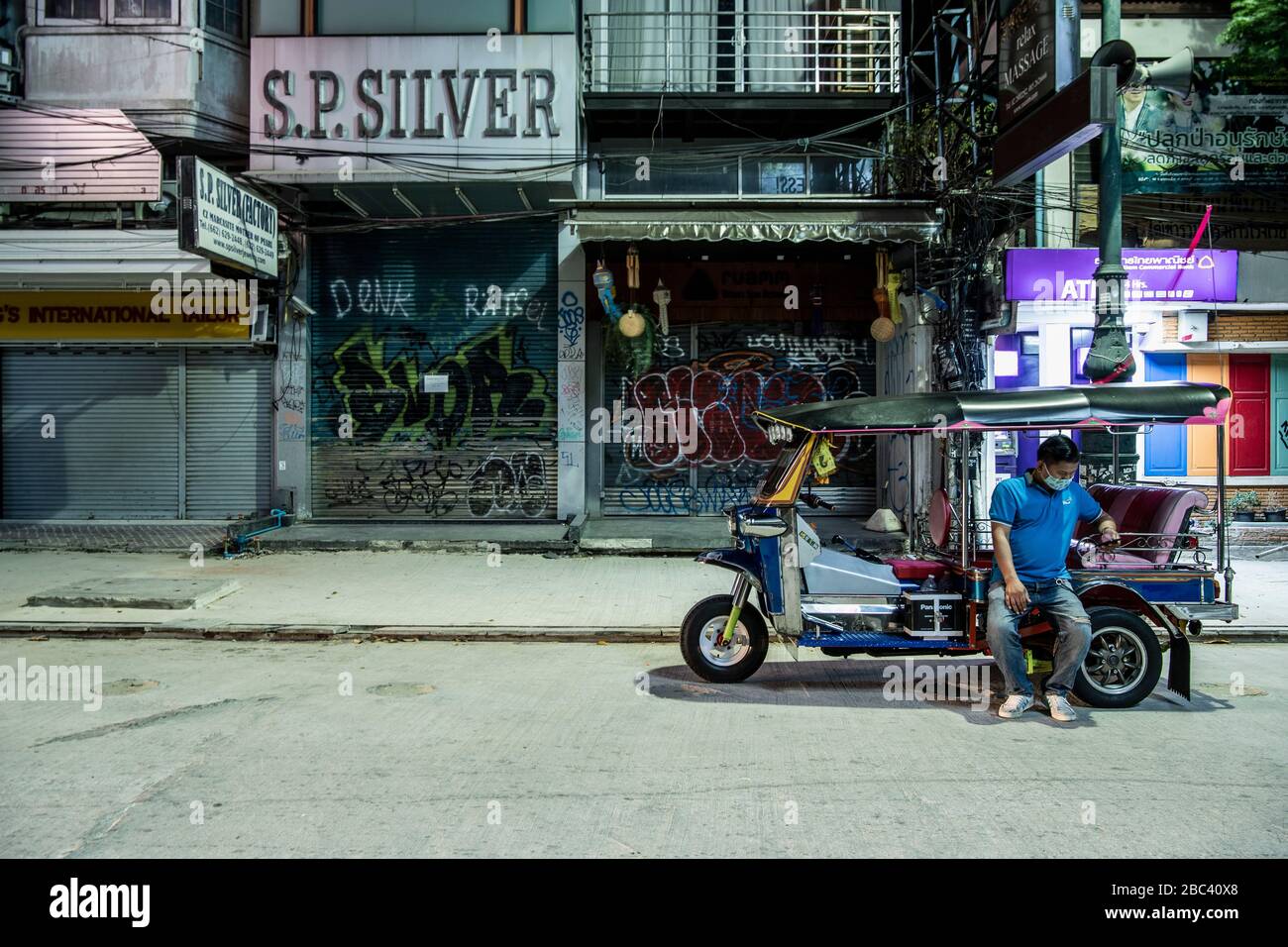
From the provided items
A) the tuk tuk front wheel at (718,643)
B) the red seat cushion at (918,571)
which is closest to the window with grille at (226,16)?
the tuk tuk front wheel at (718,643)

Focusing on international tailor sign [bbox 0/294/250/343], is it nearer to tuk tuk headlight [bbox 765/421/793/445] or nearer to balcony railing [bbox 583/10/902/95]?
balcony railing [bbox 583/10/902/95]

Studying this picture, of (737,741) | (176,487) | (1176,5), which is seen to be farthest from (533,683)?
(1176,5)

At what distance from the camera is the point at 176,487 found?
55.4ft

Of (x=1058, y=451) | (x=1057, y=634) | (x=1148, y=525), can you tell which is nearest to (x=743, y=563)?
(x=1057, y=634)

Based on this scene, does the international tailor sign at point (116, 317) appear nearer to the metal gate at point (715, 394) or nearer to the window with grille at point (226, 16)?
the window with grille at point (226, 16)

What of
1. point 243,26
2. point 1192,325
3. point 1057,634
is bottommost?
point 1057,634

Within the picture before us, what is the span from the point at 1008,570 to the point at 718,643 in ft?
6.72

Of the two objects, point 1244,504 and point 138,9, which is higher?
point 138,9

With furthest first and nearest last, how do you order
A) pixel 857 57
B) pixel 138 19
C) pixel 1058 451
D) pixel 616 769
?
pixel 857 57
pixel 138 19
pixel 1058 451
pixel 616 769

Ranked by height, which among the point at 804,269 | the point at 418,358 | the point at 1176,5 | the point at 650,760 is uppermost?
the point at 1176,5

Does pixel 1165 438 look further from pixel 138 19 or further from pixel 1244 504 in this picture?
pixel 138 19

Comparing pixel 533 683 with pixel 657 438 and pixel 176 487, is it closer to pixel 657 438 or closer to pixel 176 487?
pixel 657 438

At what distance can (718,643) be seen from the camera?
24.9 feet
